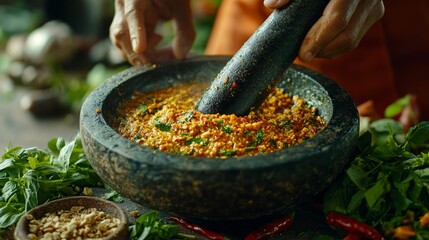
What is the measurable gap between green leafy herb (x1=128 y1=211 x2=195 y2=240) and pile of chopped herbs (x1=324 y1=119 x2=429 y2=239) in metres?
0.59

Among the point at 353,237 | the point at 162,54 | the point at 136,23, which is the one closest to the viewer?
the point at 353,237

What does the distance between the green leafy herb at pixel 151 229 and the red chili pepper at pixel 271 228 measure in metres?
0.27

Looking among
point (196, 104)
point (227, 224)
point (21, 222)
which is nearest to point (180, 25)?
point (196, 104)

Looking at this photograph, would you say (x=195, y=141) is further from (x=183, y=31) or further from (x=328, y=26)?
(x=183, y=31)

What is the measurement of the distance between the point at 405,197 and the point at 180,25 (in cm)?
157

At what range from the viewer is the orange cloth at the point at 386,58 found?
3561mm

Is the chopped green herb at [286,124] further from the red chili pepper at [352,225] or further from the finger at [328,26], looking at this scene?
the red chili pepper at [352,225]

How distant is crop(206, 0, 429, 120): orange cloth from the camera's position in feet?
11.7

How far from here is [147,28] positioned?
3.16m

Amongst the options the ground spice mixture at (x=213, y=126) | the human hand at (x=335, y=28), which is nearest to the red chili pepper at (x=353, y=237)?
the ground spice mixture at (x=213, y=126)

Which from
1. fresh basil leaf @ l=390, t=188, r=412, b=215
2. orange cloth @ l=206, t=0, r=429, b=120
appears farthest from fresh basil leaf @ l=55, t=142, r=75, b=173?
orange cloth @ l=206, t=0, r=429, b=120

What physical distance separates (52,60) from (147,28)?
303 centimetres

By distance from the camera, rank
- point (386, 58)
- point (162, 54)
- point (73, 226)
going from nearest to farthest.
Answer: point (73, 226) < point (162, 54) < point (386, 58)

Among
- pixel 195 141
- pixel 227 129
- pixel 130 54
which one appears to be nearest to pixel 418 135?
pixel 227 129
